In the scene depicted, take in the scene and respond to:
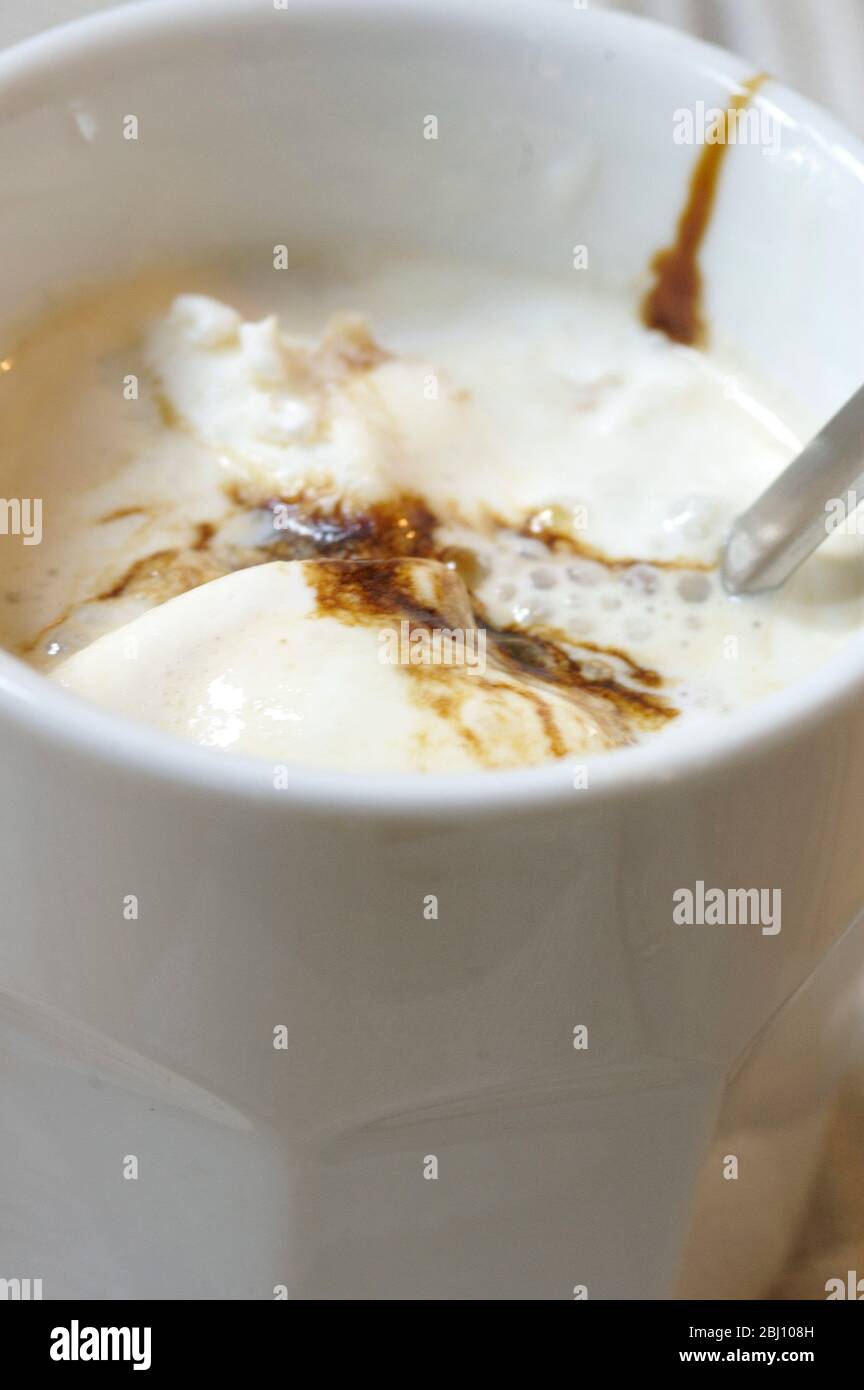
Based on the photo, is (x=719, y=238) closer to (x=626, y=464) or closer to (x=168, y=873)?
(x=626, y=464)

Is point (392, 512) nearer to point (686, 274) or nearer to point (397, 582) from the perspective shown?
point (397, 582)

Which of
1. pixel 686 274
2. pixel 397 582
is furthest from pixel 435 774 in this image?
pixel 686 274

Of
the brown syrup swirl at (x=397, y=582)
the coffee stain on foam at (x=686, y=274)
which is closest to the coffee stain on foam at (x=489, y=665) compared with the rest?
the brown syrup swirl at (x=397, y=582)

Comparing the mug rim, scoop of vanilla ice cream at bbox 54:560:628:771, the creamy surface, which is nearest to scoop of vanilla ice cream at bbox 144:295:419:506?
the creamy surface

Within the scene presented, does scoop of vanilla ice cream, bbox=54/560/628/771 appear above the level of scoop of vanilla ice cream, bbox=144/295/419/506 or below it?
below

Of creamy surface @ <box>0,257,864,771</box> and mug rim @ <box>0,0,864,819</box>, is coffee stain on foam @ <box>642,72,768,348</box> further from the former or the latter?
mug rim @ <box>0,0,864,819</box>
